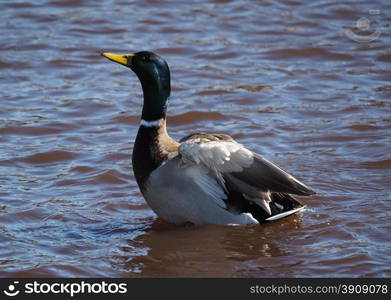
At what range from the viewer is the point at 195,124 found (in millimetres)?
8891

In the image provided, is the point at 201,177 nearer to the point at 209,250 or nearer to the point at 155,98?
the point at 209,250

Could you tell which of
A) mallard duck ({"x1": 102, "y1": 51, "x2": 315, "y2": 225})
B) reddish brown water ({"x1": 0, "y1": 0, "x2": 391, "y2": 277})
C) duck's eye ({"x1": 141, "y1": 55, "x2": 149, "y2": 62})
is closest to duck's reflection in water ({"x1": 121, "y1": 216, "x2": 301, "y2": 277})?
reddish brown water ({"x1": 0, "y1": 0, "x2": 391, "y2": 277})

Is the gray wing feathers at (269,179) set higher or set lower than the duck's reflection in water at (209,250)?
higher

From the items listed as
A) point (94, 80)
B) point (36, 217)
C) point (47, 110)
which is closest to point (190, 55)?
point (94, 80)

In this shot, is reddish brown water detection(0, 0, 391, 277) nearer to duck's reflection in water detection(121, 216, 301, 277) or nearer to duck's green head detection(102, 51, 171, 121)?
duck's reflection in water detection(121, 216, 301, 277)

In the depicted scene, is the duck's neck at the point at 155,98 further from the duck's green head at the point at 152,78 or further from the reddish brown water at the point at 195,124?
the reddish brown water at the point at 195,124

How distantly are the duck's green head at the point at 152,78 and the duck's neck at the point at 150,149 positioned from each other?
80 mm

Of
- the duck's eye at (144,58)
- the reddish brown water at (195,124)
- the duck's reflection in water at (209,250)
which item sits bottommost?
the duck's reflection in water at (209,250)

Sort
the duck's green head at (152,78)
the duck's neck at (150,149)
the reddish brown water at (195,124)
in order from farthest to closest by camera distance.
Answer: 1. the duck's green head at (152,78)
2. the duck's neck at (150,149)
3. the reddish brown water at (195,124)

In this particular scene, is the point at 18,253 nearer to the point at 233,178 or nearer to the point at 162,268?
the point at 162,268

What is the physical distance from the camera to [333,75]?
10.1 metres

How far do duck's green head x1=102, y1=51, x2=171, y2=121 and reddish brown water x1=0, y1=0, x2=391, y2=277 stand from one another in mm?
878

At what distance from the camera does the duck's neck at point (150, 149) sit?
652cm

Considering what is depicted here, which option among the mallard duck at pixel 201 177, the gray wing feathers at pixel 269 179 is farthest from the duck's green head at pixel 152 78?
the gray wing feathers at pixel 269 179
